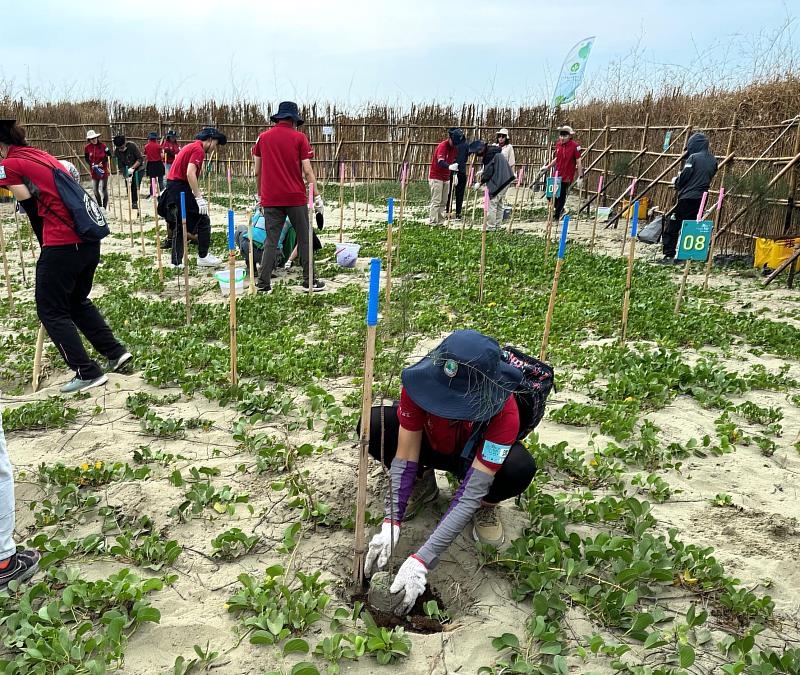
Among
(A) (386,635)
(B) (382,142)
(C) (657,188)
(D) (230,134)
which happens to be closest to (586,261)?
(C) (657,188)

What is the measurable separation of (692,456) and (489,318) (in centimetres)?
273

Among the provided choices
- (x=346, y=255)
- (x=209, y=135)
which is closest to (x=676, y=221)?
(x=346, y=255)

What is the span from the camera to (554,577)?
8.23ft

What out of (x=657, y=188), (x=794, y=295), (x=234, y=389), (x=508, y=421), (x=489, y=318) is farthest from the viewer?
(x=657, y=188)

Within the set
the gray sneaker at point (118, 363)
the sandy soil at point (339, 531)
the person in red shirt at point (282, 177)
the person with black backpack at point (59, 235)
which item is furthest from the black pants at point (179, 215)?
the sandy soil at point (339, 531)

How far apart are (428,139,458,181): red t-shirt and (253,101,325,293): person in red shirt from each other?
4756 mm

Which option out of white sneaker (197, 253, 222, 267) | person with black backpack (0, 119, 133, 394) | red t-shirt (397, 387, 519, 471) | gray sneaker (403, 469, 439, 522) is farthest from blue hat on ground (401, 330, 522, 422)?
white sneaker (197, 253, 222, 267)

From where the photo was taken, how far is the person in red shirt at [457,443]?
7.75 ft

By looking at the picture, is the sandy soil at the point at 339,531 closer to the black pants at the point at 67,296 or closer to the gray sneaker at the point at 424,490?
the gray sneaker at the point at 424,490

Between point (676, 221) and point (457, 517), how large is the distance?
7.94m

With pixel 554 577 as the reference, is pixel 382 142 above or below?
above

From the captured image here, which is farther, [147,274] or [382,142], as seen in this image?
[382,142]

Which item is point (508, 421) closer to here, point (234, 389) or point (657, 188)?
point (234, 389)

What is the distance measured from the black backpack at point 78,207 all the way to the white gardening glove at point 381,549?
8.85 feet
